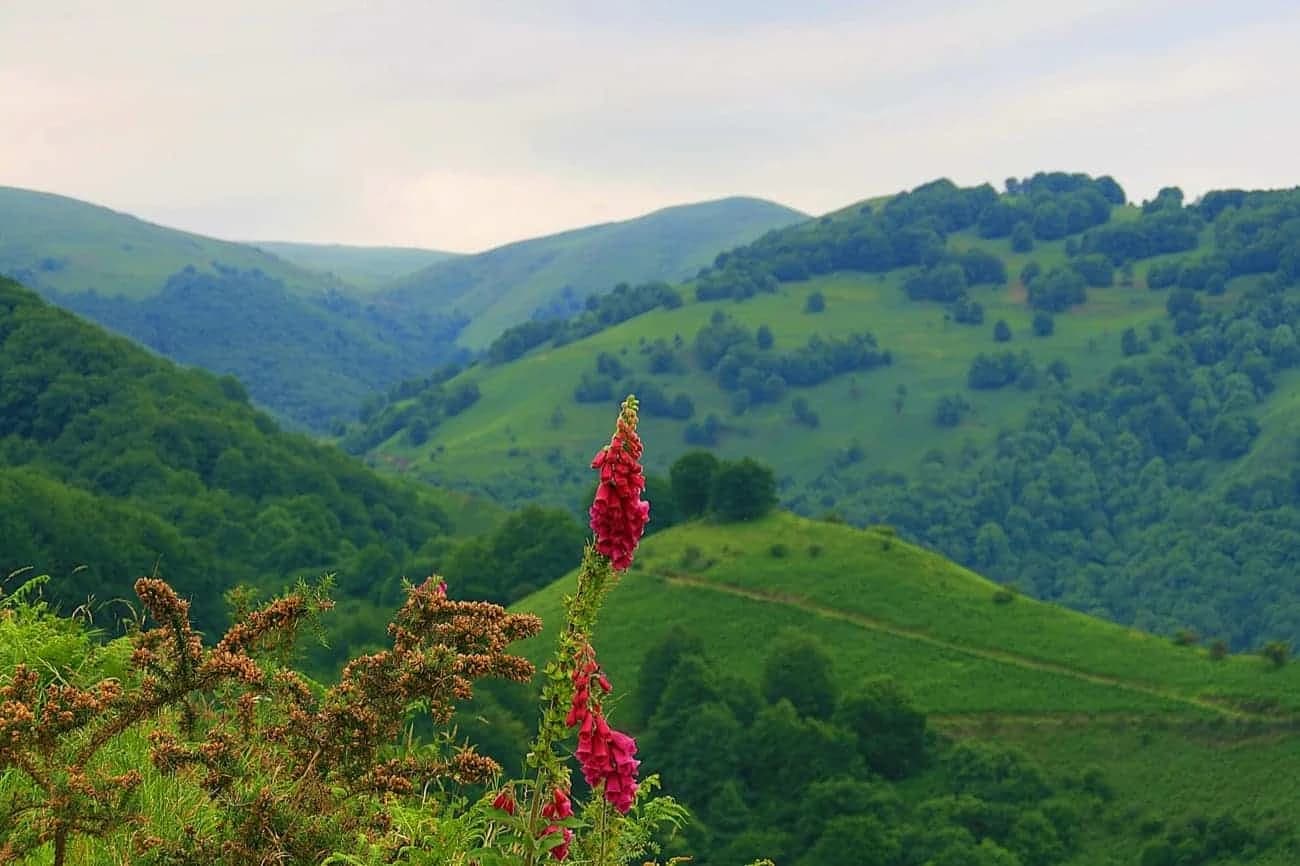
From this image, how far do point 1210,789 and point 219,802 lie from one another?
81.6 metres

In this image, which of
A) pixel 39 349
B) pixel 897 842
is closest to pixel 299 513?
pixel 39 349

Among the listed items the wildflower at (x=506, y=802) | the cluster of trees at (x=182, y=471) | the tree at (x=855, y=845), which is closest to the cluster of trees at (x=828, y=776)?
the tree at (x=855, y=845)

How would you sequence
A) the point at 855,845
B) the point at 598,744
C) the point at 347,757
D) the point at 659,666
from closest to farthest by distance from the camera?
the point at 598,744 < the point at 347,757 < the point at 855,845 < the point at 659,666

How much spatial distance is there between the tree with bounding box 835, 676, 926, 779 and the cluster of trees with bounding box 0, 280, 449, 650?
3883cm

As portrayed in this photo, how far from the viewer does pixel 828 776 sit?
269 feet

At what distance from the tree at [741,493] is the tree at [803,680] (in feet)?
88.2

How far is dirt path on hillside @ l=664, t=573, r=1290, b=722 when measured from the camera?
89250 millimetres

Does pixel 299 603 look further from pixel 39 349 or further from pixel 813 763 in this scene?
pixel 39 349

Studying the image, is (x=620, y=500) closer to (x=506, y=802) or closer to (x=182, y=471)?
(x=506, y=802)

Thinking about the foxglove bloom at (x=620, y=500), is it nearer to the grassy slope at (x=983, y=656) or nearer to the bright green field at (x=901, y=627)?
the grassy slope at (x=983, y=656)

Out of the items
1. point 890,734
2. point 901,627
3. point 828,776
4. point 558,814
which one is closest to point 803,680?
point 890,734

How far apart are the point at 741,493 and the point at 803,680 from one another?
→ 31.3 m

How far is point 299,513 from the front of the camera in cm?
13000

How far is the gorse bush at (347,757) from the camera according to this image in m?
7.82
